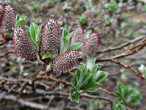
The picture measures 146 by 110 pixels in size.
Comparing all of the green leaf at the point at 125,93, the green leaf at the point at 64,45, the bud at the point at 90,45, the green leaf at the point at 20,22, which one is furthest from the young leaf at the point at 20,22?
the green leaf at the point at 125,93

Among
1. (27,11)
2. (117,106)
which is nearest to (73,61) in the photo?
(117,106)

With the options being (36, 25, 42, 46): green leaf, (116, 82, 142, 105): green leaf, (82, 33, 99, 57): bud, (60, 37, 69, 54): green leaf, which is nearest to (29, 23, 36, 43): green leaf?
(36, 25, 42, 46): green leaf

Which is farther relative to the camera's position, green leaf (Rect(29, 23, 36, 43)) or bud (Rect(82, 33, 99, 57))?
bud (Rect(82, 33, 99, 57))

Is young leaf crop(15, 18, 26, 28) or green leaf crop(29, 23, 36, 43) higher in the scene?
young leaf crop(15, 18, 26, 28)

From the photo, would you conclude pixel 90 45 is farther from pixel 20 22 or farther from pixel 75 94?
pixel 20 22

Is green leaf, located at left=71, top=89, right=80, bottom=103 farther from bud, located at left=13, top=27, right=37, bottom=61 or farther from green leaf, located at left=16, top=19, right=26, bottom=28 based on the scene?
green leaf, located at left=16, top=19, right=26, bottom=28

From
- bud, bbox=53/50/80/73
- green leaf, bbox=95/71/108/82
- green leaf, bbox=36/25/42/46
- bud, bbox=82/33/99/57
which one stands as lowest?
green leaf, bbox=95/71/108/82

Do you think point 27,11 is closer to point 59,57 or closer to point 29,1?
point 29,1

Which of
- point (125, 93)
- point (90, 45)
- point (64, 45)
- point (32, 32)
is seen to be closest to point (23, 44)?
point (32, 32)
